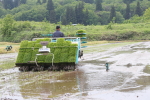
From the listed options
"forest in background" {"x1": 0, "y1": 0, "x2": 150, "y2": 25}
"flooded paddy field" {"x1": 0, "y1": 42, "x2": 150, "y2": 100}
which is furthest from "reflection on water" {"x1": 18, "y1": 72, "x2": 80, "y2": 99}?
"forest in background" {"x1": 0, "y1": 0, "x2": 150, "y2": 25}

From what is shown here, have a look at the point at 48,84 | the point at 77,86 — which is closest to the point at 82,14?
the point at 48,84

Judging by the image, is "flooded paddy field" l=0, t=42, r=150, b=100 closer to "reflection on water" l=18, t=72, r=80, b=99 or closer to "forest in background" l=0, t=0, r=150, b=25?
"reflection on water" l=18, t=72, r=80, b=99

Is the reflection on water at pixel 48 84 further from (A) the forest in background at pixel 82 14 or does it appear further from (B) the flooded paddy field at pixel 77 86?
(A) the forest in background at pixel 82 14

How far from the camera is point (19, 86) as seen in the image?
1098cm

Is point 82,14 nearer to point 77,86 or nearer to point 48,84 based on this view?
point 48,84

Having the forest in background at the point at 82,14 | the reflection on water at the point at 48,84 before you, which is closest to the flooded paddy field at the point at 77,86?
the reflection on water at the point at 48,84

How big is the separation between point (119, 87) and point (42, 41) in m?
5.82

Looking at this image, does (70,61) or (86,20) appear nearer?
(70,61)

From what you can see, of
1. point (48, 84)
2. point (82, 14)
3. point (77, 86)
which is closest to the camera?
point (77, 86)

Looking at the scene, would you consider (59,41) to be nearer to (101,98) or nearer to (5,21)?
(101,98)

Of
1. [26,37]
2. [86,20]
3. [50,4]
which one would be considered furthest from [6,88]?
[50,4]

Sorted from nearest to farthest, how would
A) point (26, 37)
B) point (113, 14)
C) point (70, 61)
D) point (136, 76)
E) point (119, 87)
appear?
point (119, 87) → point (136, 76) → point (70, 61) → point (26, 37) → point (113, 14)

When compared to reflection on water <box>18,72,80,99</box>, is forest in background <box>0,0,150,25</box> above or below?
above

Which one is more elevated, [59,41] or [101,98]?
[59,41]
